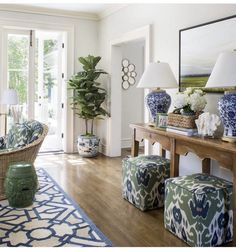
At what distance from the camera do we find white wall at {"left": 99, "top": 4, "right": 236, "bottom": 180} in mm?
3178

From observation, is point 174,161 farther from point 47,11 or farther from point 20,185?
point 47,11

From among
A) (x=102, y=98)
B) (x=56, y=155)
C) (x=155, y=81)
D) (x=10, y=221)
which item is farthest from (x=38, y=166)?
(x=155, y=81)

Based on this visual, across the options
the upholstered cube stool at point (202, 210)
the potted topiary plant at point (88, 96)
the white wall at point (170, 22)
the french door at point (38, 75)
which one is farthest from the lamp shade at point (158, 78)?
the french door at point (38, 75)

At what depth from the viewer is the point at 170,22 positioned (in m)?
3.84

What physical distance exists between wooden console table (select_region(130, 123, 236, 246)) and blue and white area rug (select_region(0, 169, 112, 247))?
3.14ft

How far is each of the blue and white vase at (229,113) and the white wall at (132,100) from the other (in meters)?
4.29

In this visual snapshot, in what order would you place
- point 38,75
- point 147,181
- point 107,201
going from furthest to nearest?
point 38,75, point 107,201, point 147,181

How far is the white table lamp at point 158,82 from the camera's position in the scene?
130 inches

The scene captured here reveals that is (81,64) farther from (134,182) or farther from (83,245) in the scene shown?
(83,245)

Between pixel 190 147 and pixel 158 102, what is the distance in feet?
2.90

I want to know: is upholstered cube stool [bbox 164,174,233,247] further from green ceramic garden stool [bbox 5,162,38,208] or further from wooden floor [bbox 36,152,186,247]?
green ceramic garden stool [bbox 5,162,38,208]

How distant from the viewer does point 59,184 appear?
13.4 ft

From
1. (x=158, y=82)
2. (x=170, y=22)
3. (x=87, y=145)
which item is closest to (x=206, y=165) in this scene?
(x=158, y=82)

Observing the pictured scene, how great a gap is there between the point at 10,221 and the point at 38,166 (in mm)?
2199
